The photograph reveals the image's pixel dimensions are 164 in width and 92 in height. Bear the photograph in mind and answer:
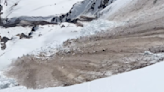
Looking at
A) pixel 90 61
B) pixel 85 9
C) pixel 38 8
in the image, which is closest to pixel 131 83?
pixel 90 61

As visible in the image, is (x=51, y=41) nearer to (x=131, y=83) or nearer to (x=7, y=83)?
(x=7, y=83)

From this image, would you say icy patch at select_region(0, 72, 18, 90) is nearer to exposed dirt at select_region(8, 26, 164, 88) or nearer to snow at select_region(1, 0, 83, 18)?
exposed dirt at select_region(8, 26, 164, 88)

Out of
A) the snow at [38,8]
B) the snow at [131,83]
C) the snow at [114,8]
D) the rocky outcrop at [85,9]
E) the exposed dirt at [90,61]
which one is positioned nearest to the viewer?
the snow at [131,83]

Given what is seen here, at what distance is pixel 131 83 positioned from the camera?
9594 millimetres

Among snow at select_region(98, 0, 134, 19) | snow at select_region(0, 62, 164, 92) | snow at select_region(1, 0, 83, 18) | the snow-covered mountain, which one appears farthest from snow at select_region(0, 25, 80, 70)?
snow at select_region(1, 0, 83, 18)

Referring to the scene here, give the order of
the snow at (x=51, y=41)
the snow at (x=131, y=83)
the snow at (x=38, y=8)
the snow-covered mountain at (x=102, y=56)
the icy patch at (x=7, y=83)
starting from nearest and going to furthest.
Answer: the snow at (x=131, y=83)
the snow-covered mountain at (x=102, y=56)
the icy patch at (x=7, y=83)
the snow at (x=51, y=41)
the snow at (x=38, y=8)

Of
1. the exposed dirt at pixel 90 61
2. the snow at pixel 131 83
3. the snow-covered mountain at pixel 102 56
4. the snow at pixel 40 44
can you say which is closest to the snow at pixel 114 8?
the snow-covered mountain at pixel 102 56

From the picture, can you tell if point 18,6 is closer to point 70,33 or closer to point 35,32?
point 35,32

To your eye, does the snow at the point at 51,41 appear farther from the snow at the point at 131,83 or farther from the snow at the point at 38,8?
the snow at the point at 38,8

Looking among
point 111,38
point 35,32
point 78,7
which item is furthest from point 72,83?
point 78,7

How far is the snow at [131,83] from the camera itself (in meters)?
9.02

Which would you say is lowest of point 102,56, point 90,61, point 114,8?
point 90,61

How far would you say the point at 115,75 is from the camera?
11.0 m

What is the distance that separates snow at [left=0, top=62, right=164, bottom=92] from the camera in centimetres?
902
